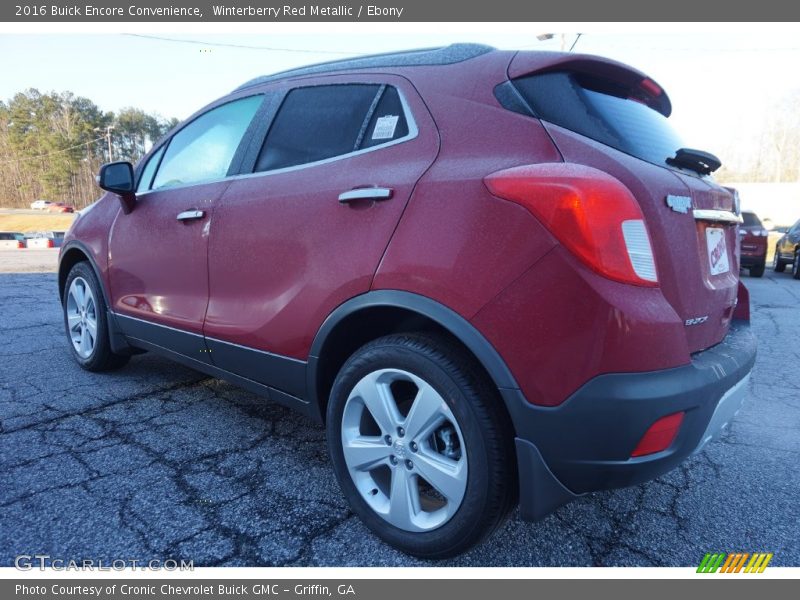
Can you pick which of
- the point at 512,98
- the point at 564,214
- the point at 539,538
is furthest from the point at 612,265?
the point at 539,538

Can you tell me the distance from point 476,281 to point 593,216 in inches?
14.2

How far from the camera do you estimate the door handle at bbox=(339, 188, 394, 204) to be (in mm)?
1759

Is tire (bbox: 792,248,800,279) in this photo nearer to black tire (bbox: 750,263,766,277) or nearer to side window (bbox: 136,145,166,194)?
black tire (bbox: 750,263,766,277)

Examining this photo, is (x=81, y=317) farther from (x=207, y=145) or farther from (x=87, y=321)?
(x=207, y=145)

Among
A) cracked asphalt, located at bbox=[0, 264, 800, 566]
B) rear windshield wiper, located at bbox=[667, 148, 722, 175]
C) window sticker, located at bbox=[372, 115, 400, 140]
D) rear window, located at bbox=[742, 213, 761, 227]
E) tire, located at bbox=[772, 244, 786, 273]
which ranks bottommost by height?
tire, located at bbox=[772, 244, 786, 273]

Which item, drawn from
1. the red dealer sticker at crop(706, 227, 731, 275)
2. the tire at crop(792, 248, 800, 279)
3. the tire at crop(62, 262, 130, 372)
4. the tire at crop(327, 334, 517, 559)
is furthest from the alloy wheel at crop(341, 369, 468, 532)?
the tire at crop(792, 248, 800, 279)

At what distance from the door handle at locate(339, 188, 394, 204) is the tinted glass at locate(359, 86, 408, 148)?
0.22 metres

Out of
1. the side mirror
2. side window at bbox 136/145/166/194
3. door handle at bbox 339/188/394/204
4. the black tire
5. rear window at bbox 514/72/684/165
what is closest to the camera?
rear window at bbox 514/72/684/165

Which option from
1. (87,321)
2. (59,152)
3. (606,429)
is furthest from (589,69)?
(59,152)

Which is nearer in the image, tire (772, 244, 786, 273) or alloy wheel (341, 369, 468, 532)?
alloy wheel (341, 369, 468, 532)

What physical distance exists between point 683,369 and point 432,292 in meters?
0.74

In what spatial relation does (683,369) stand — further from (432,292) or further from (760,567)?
(760,567)

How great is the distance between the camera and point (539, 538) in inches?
73.7

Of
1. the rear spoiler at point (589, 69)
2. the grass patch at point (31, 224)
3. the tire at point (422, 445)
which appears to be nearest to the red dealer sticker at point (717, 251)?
the rear spoiler at point (589, 69)
